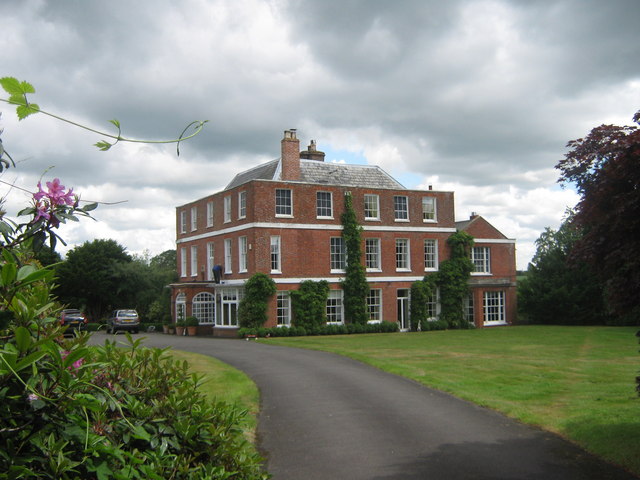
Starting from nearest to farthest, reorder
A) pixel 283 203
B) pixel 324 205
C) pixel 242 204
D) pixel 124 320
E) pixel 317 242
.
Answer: pixel 283 203, pixel 242 204, pixel 317 242, pixel 324 205, pixel 124 320

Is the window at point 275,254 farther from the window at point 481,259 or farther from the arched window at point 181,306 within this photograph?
the window at point 481,259

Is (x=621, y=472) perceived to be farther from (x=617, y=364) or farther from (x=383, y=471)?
(x=617, y=364)

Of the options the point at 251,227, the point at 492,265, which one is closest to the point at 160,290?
the point at 251,227

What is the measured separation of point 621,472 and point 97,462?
765 centimetres

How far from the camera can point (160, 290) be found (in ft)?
180

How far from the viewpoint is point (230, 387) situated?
15.5m

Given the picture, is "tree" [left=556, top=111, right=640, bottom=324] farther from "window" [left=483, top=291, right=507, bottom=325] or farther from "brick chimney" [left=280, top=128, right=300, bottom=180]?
"window" [left=483, top=291, right=507, bottom=325]

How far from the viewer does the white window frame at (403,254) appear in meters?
41.8

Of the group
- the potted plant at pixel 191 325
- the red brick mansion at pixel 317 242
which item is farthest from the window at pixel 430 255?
the potted plant at pixel 191 325

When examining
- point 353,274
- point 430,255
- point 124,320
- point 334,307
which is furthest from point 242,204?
point 430,255

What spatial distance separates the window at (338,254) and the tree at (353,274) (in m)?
0.34

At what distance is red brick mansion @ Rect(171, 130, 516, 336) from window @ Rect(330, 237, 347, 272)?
0.07m

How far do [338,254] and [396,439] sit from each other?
29362 mm

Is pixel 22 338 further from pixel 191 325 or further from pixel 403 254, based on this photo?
pixel 403 254
